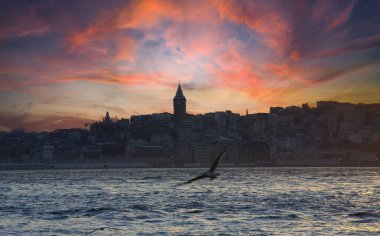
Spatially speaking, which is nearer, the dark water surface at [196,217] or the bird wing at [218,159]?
the bird wing at [218,159]

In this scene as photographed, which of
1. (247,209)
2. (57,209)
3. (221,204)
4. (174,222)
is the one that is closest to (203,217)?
(174,222)

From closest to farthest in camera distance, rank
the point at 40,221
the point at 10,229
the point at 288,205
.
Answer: the point at 10,229 → the point at 40,221 → the point at 288,205

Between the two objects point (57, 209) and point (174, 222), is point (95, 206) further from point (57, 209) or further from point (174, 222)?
point (174, 222)

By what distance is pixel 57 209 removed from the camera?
142 ft

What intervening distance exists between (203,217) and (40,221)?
9720 mm

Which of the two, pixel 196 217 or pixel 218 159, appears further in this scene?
pixel 196 217

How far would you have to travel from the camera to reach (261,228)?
3056cm

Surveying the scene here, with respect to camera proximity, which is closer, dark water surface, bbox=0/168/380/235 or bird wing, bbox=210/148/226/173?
bird wing, bbox=210/148/226/173

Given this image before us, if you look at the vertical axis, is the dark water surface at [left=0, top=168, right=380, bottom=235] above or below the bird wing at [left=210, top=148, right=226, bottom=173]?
below

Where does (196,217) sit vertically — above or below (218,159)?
below

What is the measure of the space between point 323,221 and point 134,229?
10795mm

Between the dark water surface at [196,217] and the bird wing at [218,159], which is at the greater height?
the bird wing at [218,159]

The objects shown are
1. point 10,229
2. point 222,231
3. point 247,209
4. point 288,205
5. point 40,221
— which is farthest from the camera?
point 288,205

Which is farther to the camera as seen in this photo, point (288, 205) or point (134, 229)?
point (288, 205)
